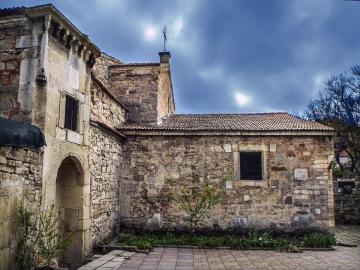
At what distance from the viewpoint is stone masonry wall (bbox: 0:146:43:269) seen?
212 inches

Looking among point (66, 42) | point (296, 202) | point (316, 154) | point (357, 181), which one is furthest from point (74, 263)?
point (357, 181)

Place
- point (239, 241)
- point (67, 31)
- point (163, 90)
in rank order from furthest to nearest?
point (163, 90)
point (239, 241)
point (67, 31)

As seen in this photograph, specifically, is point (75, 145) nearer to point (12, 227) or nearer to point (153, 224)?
point (12, 227)

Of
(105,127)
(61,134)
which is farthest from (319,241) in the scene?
(61,134)

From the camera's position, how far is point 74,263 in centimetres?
768

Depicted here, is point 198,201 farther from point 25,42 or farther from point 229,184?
point 25,42

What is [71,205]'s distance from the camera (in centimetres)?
802

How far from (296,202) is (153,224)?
4868mm

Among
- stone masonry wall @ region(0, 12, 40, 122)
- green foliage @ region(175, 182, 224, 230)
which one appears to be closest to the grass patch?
green foliage @ region(175, 182, 224, 230)

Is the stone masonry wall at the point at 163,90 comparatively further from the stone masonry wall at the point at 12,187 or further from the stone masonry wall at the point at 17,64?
the stone masonry wall at the point at 12,187

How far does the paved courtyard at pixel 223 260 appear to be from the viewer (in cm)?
741

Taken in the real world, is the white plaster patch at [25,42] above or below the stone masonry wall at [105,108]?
above

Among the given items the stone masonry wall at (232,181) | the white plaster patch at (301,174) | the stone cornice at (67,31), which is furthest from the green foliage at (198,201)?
the stone cornice at (67,31)

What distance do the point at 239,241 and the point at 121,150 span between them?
15.9 ft
